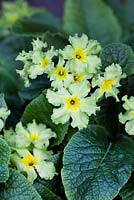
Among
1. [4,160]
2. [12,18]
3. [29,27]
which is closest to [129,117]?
[4,160]

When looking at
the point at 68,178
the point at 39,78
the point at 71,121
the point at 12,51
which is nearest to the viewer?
the point at 68,178

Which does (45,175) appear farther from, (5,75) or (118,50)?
(5,75)

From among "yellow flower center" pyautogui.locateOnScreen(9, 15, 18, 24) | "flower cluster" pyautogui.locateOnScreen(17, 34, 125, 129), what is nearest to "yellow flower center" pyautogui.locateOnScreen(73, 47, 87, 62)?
"flower cluster" pyautogui.locateOnScreen(17, 34, 125, 129)

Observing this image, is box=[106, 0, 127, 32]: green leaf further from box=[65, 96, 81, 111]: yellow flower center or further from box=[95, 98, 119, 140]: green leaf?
box=[65, 96, 81, 111]: yellow flower center

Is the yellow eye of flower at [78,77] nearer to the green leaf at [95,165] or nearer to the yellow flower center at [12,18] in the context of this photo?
the green leaf at [95,165]

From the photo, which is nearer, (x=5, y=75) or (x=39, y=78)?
(x=39, y=78)

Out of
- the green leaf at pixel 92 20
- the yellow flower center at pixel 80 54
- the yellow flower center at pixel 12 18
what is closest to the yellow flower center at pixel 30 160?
the yellow flower center at pixel 80 54

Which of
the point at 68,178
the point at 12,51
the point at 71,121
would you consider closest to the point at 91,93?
the point at 71,121

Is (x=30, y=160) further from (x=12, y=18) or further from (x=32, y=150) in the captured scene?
(x=12, y=18)
